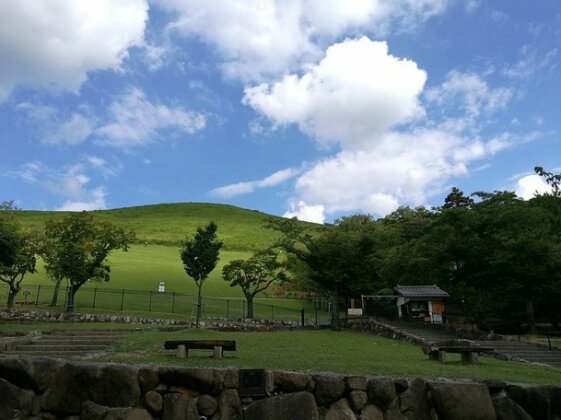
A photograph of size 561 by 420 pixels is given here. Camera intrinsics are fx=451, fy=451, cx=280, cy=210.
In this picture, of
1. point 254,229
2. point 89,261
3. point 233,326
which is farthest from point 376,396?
point 254,229

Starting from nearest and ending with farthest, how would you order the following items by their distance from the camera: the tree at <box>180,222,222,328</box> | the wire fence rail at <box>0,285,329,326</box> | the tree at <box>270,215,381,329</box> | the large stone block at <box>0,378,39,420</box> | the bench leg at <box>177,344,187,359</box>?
the large stone block at <box>0,378,39,420</box> → the bench leg at <box>177,344,187,359</box> → the tree at <box>180,222,222,328</box> → the tree at <box>270,215,381,329</box> → the wire fence rail at <box>0,285,329,326</box>

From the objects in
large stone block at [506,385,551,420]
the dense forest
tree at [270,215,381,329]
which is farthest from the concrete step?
the dense forest

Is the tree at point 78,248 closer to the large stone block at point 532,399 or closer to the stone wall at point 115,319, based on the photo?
the stone wall at point 115,319

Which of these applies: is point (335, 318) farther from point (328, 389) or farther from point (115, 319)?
point (328, 389)

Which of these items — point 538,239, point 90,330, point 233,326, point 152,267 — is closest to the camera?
point 90,330

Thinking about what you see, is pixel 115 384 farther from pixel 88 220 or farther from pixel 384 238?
pixel 384 238

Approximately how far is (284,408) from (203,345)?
6.08 metres

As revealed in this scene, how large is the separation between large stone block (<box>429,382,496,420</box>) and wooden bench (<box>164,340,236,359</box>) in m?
6.22

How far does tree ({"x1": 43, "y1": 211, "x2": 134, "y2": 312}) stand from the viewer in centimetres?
2942

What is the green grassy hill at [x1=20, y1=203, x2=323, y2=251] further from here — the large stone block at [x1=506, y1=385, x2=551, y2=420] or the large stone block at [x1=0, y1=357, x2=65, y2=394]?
the large stone block at [x1=0, y1=357, x2=65, y2=394]

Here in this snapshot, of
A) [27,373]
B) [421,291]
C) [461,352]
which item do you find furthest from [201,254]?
[27,373]

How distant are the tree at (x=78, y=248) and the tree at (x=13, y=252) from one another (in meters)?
1.22

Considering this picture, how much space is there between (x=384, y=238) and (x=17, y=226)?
28974mm

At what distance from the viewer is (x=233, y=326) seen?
27203 mm
